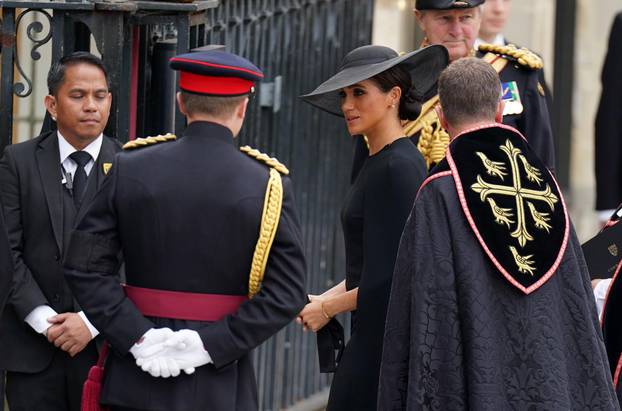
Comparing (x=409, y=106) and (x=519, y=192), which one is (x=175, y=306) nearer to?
(x=519, y=192)

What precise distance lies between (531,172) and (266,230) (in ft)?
2.91

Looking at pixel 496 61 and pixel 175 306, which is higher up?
pixel 496 61

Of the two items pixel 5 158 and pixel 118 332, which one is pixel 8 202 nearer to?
pixel 5 158

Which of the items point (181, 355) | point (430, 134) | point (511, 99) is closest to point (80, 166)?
point (181, 355)

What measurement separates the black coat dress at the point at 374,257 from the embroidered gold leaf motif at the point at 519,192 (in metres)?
0.47

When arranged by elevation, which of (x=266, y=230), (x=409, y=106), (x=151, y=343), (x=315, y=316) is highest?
(x=409, y=106)

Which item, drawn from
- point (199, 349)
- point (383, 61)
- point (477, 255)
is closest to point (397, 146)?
point (383, 61)

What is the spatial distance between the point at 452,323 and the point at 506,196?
45 centimetres

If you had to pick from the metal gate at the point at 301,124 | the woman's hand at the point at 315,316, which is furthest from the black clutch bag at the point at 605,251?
the metal gate at the point at 301,124

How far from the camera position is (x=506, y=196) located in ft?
18.3

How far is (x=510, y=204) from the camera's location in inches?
220

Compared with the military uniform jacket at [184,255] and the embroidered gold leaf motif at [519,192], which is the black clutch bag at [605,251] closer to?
the embroidered gold leaf motif at [519,192]

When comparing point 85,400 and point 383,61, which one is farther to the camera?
point 383,61

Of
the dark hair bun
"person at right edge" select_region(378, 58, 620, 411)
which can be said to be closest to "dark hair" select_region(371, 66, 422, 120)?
the dark hair bun
